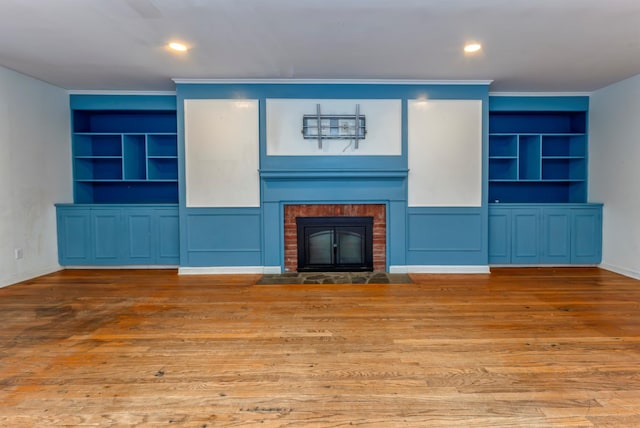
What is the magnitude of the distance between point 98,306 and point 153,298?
481 millimetres

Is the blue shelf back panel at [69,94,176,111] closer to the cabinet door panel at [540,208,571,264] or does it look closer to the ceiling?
the ceiling

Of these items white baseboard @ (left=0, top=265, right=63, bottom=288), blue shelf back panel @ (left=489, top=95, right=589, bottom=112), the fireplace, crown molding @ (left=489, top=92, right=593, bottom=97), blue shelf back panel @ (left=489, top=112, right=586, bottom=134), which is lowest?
white baseboard @ (left=0, top=265, right=63, bottom=288)

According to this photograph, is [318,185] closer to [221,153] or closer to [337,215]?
[337,215]

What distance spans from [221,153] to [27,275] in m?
2.87

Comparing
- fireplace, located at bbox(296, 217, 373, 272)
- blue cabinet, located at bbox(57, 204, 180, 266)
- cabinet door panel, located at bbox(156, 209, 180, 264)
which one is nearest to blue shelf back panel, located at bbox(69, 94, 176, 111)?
→ blue cabinet, located at bbox(57, 204, 180, 266)

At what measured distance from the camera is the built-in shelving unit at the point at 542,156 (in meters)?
5.18

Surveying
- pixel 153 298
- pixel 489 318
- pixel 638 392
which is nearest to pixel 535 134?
pixel 489 318

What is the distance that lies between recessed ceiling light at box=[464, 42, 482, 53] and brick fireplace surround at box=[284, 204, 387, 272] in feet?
6.67

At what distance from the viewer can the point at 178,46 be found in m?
3.39

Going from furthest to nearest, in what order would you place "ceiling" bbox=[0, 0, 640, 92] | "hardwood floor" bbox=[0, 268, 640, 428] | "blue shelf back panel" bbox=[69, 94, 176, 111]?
"blue shelf back panel" bbox=[69, 94, 176, 111] < "ceiling" bbox=[0, 0, 640, 92] < "hardwood floor" bbox=[0, 268, 640, 428]

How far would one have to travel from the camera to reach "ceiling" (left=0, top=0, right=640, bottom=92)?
2.67 meters

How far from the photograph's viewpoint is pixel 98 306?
333cm

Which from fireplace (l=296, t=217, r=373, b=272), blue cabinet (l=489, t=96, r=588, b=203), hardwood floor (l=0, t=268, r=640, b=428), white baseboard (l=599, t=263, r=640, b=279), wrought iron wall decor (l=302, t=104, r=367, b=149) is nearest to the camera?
hardwood floor (l=0, t=268, r=640, b=428)

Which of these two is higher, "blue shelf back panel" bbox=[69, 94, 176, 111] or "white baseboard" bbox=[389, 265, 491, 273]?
"blue shelf back panel" bbox=[69, 94, 176, 111]
